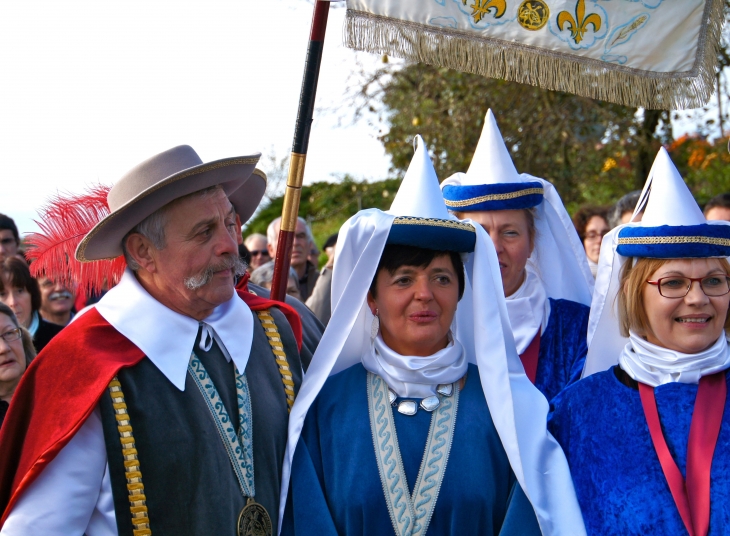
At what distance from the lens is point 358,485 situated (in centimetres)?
267

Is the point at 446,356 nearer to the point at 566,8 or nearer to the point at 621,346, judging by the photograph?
the point at 621,346

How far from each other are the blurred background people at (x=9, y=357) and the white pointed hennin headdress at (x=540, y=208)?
212cm

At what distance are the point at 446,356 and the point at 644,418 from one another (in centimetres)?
69

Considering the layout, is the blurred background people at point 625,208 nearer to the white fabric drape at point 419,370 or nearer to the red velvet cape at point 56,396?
the white fabric drape at point 419,370

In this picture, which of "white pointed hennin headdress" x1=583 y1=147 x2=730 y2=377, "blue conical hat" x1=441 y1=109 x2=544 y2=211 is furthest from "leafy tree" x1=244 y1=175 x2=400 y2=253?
"white pointed hennin headdress" x1=583 y1=147 x2=730 y2=377

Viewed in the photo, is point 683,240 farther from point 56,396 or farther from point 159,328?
point 56,396

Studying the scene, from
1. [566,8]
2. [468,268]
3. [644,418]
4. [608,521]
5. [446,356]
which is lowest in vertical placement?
[608,521]

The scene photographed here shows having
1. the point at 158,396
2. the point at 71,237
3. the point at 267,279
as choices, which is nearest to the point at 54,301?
the point at 267,279

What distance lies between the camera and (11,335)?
3.86 meters

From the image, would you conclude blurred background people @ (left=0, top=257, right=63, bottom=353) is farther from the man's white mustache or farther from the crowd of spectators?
the man's white mustache

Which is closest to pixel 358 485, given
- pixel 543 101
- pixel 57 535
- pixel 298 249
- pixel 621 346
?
pixel 57 535

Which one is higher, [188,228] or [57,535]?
[188,228]

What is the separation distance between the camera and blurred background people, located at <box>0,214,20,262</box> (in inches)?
236

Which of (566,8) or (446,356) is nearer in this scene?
(446,356)
